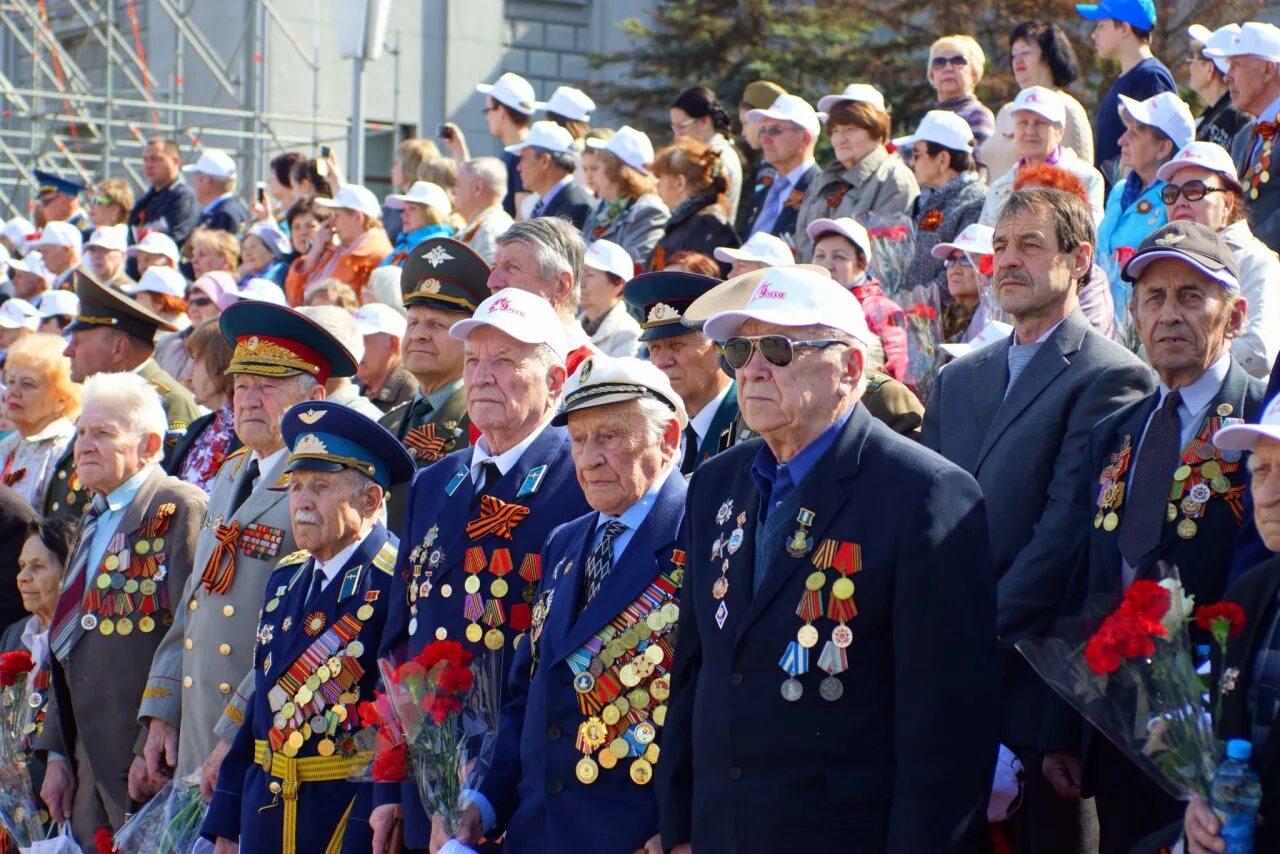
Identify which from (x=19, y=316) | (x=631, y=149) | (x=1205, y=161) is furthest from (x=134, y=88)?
(x=1205, y=161)

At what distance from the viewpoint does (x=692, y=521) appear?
4922 millimetres

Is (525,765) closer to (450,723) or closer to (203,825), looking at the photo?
(450,723)

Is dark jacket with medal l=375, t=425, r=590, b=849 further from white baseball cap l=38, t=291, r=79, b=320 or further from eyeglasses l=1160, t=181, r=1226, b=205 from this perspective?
white baseball cap l=38, t=291, r=79, b=320

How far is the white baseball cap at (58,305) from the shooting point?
12.2m

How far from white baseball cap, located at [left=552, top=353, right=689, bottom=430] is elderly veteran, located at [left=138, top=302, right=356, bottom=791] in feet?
5.56

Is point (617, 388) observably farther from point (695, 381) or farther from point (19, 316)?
point (19, 316)

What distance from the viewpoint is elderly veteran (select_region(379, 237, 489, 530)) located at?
714cm

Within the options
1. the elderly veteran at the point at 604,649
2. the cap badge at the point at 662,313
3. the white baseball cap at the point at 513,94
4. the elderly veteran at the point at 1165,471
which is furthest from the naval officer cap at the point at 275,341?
the white baseball cap at the point at 513,94

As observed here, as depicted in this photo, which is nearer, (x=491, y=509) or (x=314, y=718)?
(x=491, y=509)

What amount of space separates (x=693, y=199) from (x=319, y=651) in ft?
16.4

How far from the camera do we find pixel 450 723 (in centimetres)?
536

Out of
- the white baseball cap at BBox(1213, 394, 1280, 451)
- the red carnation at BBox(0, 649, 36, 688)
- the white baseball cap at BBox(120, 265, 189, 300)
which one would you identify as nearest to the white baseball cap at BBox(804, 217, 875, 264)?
the red carnation at BBox(0, 649, 36, 688)

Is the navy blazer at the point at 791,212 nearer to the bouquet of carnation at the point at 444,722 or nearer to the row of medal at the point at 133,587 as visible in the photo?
the row of medal at the point at 133,587

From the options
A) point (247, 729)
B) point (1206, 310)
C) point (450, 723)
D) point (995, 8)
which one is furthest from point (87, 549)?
point (995, 8)
